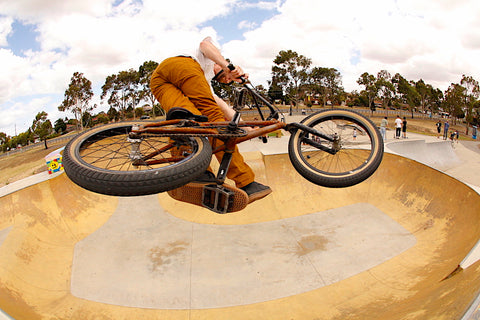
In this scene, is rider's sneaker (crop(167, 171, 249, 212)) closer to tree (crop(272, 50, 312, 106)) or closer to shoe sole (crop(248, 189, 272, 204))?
shoe sole (crop(248, 189, 272, 204))

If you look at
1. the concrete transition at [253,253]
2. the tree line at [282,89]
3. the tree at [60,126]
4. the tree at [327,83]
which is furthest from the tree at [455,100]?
the tree at [60,126]

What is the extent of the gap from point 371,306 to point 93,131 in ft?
17.4

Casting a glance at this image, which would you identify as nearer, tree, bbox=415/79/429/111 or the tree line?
the tree line

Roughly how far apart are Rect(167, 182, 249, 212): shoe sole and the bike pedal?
2.0 inches

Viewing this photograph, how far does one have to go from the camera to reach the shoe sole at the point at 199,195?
372cm

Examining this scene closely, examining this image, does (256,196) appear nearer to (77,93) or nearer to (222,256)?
(222,256)

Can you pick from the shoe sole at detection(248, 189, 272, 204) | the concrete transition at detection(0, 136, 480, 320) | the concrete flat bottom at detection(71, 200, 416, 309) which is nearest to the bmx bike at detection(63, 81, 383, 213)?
the shoe sole at detection(248, 189, 272, 204)

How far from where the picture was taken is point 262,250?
6648mm

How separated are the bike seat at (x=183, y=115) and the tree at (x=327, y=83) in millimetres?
47588

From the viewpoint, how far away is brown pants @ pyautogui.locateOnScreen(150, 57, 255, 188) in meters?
3.84

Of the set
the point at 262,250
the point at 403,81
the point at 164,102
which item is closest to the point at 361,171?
the point at 164,102

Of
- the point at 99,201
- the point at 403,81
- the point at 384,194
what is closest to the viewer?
the point at 99,201

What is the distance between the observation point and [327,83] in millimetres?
51031

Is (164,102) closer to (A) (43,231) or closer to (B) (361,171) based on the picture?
(B) (361,171)
